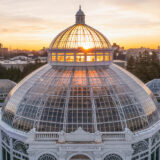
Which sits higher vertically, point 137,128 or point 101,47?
point 101,47

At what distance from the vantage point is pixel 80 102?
60.5ft

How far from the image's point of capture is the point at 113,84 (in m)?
20.3

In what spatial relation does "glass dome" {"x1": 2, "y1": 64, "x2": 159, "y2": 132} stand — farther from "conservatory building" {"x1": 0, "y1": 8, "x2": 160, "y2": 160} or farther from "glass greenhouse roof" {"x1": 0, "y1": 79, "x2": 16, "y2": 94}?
"glass greenhouse roof" {"x1": 0, "y1": 79, "x2": 16, "y2": 94}

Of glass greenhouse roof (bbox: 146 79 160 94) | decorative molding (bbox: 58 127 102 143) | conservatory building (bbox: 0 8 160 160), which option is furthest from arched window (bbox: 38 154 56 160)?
glass greenhouse roof (bbox: 146 79 160 94)

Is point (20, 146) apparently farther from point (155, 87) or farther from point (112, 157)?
point (155, 87)

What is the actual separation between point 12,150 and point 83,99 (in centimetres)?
748

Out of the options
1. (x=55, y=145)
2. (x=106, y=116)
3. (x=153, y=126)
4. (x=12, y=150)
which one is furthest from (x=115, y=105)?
(x=12, y=150)

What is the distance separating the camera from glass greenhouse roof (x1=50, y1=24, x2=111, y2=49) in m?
21.8

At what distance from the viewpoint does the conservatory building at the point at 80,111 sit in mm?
16672

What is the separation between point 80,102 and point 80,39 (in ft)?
21.9

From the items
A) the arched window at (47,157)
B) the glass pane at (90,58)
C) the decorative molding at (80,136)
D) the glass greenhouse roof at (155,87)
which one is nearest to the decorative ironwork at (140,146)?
the decorative molding at (80,136)

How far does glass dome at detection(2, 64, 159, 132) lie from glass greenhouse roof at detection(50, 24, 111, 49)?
2128 mm

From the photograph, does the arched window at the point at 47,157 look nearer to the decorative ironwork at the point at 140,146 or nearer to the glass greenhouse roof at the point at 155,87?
the decorative ironwork at the point at 140,146

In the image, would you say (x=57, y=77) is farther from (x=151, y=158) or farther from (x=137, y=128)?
(x=151, y=158)
